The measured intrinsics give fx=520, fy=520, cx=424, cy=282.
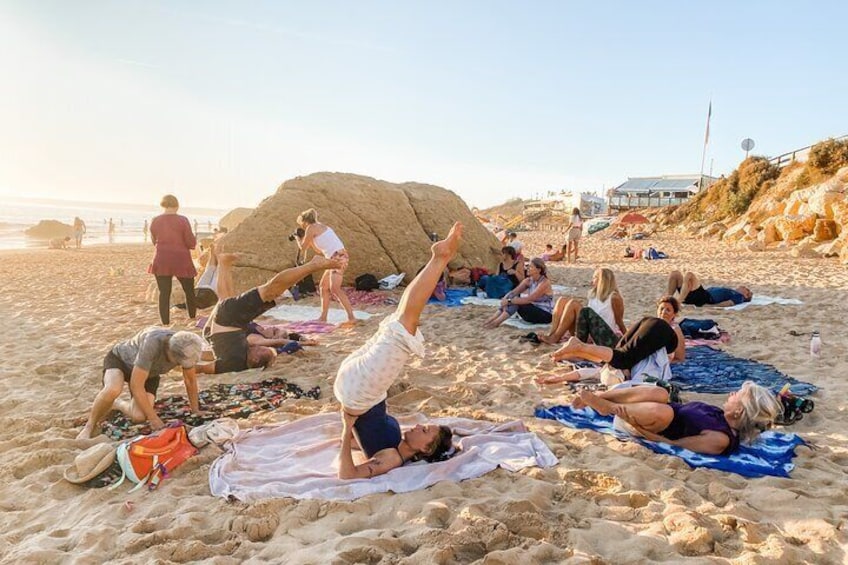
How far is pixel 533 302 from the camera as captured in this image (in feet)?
24.6

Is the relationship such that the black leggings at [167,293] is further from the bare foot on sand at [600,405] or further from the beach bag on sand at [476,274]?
the bare foot on sand at [600,405]

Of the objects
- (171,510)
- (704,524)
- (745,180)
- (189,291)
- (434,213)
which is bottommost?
(171,510)

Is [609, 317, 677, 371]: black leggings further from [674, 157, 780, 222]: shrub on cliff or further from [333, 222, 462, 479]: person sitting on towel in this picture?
[674, 157, 780, 222]: shrub on cliff

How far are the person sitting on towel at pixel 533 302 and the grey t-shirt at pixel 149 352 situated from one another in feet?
15.1

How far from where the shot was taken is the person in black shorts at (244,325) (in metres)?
4.72

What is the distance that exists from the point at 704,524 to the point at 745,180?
3044 cm

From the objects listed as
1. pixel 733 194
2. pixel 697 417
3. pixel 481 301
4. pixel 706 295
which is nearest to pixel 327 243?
pixel 481 301

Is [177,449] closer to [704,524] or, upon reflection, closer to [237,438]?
[237,438]

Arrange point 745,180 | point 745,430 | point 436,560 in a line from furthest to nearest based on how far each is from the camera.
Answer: point 745,180, point 745,430, point 436,560

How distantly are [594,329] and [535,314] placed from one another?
5.57 ft

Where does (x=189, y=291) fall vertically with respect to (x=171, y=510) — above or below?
above

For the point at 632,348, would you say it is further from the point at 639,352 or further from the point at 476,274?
the point at 476,274

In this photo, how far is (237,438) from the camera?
3.73 metres

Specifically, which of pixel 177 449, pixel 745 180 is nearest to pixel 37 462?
pixel 177 449
